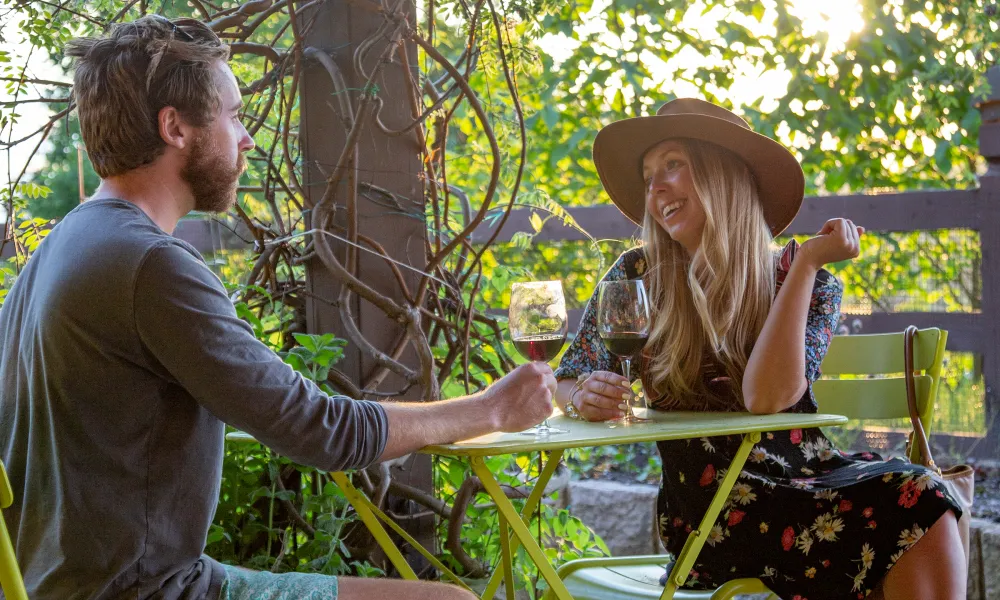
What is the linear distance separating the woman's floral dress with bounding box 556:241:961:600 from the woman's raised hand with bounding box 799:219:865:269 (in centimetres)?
21

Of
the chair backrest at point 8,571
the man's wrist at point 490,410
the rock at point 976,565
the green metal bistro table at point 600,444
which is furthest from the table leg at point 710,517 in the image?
the rock at point 976,565

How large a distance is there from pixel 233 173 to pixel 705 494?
47.3 inches

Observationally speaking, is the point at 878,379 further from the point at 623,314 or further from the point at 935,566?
the point at 623,314

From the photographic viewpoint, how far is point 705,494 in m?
2.14

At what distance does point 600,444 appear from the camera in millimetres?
1624

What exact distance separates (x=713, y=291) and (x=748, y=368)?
13.0 inches

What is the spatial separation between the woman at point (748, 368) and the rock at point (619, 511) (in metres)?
1.68

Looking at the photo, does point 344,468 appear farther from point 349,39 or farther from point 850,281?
point 850,281

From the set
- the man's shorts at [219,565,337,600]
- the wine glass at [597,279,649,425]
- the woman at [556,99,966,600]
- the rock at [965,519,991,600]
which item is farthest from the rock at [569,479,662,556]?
the man's shorts at [219,565,337,600]

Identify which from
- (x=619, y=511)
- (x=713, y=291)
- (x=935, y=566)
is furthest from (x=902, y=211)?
(x=935, y=566)

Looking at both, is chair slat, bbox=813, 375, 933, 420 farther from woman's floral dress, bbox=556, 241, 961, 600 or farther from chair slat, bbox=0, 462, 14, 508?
chair slat, bbox=0, 462, 14, 508

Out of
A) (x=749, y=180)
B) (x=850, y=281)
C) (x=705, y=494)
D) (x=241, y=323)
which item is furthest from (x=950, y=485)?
(x=850, y=281)

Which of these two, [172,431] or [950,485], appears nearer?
[172,431]

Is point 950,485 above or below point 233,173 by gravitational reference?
below
